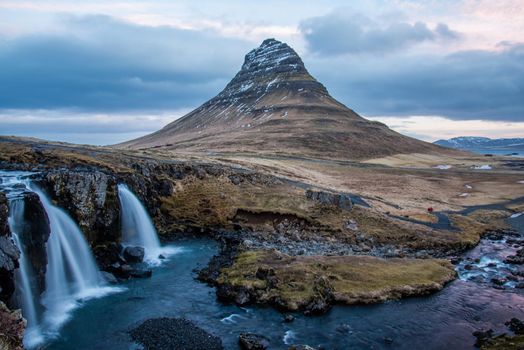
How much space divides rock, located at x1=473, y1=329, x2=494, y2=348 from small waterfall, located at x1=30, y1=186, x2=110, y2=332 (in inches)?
1195

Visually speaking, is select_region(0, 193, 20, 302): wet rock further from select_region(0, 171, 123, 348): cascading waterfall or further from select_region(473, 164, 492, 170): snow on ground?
select_region(473, 164, 492, 170): snow on ground

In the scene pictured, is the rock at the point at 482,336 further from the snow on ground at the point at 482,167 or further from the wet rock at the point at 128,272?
the snow on ground at the point at 482,167

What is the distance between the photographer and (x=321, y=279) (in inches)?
1539

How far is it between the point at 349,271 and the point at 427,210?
47194mm

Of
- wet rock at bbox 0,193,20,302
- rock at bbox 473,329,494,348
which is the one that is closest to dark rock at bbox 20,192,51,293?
wet rock at bbox 0,193,20,302

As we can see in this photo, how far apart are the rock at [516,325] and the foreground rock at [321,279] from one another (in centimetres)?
801

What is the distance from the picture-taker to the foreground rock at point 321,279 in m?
36.7

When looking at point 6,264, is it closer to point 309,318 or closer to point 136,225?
point 309,318

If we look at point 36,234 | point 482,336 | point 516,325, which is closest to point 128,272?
point 36,234

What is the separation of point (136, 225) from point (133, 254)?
7.82 meters

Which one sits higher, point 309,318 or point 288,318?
point 288,318

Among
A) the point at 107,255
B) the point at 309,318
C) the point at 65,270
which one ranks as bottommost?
the point at 309,318

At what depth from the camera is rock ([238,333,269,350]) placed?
94.2ft

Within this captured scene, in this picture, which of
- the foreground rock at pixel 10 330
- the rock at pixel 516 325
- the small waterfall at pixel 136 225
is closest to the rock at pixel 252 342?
the foreground rock at pixel 10 330
